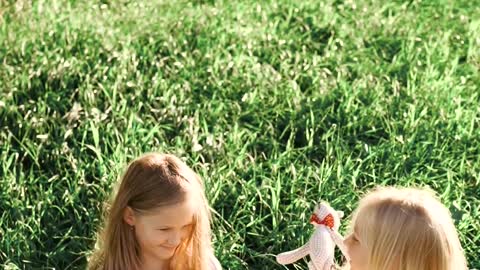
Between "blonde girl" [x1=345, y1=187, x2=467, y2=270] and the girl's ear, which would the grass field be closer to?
the girl's ear

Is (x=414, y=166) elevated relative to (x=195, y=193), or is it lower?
lower

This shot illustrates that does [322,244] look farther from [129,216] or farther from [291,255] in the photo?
[129,216]

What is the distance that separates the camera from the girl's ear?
3.87 m

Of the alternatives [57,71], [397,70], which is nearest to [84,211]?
[57,71]

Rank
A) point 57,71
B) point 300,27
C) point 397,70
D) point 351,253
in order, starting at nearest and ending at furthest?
point 351,253 → point 57,71 → point 397,70 → point 300,27

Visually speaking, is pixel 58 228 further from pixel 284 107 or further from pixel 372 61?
pixel 372 61

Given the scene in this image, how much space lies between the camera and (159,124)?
520 centimetres

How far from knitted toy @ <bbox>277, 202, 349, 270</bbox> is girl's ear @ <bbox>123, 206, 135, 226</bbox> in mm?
591

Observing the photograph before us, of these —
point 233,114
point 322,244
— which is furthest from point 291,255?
point 233,114

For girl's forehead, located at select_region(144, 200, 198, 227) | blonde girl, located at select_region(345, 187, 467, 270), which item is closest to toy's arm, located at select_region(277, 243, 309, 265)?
girl's forehead, located at select_region(144, 200, 198, 227)

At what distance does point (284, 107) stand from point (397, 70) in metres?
0.78

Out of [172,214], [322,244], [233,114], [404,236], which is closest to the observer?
[404,236]

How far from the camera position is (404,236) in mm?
3418

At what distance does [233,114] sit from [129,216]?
158 centimetres
